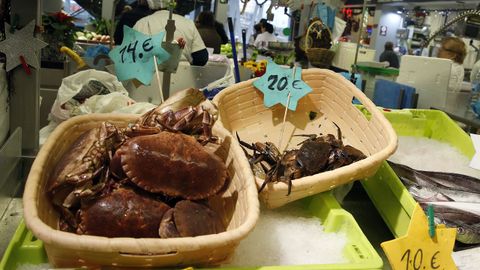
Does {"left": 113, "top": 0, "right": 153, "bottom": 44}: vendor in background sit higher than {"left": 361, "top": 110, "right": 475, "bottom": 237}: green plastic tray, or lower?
higher

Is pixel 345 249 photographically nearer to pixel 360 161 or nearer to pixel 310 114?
pixel 360 161

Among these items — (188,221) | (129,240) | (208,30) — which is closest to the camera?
(129,240)

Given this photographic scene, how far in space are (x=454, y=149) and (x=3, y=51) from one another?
1450mm

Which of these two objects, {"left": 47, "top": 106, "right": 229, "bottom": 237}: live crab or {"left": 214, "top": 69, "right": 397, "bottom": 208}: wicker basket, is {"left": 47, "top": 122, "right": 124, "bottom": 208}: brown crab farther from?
{"left": 214, "top": 69, "right": 397, "bottom": 208}: wicker basket

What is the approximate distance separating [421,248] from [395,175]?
0.97ft

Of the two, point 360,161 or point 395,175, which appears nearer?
point 360,161

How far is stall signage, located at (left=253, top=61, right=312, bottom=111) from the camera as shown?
125 cm

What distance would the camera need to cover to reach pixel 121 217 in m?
0.71

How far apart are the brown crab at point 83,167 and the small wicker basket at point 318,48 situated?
1627 millimetres

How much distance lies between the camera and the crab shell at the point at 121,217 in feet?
2.31

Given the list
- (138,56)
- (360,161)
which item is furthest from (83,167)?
(360,161)

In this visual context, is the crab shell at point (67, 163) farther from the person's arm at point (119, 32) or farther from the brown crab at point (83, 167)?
the person's arm at point (119, 32)

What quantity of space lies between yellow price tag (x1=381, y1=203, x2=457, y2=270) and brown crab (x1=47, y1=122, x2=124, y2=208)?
0.54 metres

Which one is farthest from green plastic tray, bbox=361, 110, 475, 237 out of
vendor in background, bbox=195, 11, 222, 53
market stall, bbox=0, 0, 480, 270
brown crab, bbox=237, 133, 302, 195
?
vendor in background, bbox=195, 11, 222, 53
